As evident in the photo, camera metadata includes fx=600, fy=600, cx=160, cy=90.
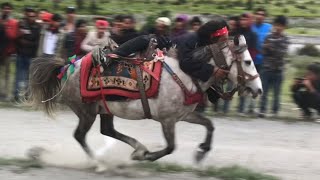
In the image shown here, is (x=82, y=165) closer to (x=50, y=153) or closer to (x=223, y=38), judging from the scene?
(x=50, y=153)

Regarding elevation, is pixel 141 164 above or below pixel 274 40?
below

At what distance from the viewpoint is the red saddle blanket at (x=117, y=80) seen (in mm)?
7012

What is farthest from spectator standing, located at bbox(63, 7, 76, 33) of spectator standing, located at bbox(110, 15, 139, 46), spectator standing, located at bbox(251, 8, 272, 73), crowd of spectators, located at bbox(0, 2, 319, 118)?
spectator standing, located at bbox(251, 8, 272, 73)

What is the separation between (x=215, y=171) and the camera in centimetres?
740

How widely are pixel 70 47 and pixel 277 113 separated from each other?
417cm

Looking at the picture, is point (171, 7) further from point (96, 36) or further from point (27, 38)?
point (96, 36)

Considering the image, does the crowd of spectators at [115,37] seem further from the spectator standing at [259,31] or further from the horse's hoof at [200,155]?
the horse's hoof at [200,155]

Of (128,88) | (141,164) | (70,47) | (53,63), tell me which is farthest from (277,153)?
(70,47)

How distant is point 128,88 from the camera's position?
23.4ft

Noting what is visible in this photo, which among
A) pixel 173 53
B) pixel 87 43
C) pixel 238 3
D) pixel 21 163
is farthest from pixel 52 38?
pixel 238 3

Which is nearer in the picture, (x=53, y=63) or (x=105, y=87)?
(x=105, y=87)

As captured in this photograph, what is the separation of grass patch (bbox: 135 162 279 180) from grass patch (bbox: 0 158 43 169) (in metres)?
1.28

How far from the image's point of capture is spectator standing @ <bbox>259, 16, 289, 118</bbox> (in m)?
11.0

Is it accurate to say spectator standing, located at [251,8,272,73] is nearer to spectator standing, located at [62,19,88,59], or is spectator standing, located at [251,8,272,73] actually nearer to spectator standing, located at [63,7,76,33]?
spectator standing, located at [62,19,88,59]
